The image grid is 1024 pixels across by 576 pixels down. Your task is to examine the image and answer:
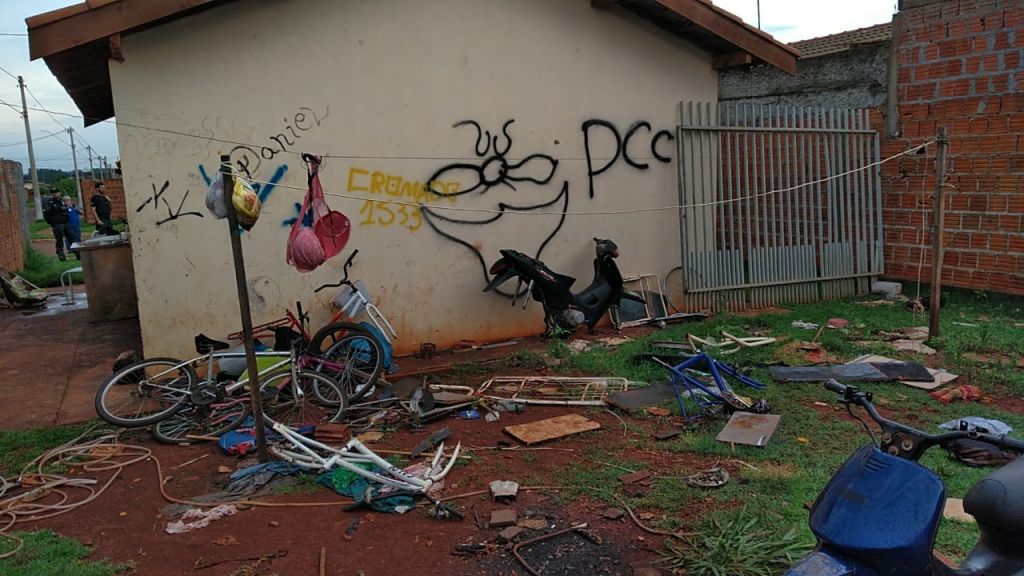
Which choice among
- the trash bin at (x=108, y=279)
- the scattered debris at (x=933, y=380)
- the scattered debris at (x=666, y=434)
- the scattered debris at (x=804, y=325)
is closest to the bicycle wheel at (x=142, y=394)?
the scattered debris at (x=666, y=434)

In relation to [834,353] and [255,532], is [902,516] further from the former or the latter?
[834,353]

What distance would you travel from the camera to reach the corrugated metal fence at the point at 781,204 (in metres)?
8.89

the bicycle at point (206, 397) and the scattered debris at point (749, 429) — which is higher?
the bicycle at point (206, 397)

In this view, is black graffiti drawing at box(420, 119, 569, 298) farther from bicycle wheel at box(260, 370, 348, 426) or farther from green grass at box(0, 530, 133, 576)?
green grass at box(0, 530, 133, 576)

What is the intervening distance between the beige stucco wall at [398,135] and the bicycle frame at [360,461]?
2570 mm

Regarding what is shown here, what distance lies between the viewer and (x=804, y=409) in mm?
5570

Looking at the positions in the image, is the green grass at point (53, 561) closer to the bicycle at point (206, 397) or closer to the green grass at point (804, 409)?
the bicycle at point (206, 397)

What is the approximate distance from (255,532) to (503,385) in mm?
2916

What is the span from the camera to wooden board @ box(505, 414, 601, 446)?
5.19 meters

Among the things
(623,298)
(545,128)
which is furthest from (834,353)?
(545,128)

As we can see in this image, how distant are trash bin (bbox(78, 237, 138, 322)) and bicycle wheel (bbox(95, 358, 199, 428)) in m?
4.93

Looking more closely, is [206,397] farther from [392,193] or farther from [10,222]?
[10,222]

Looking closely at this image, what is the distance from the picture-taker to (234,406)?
564 centimetres

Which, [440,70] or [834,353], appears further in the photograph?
[440,70]
